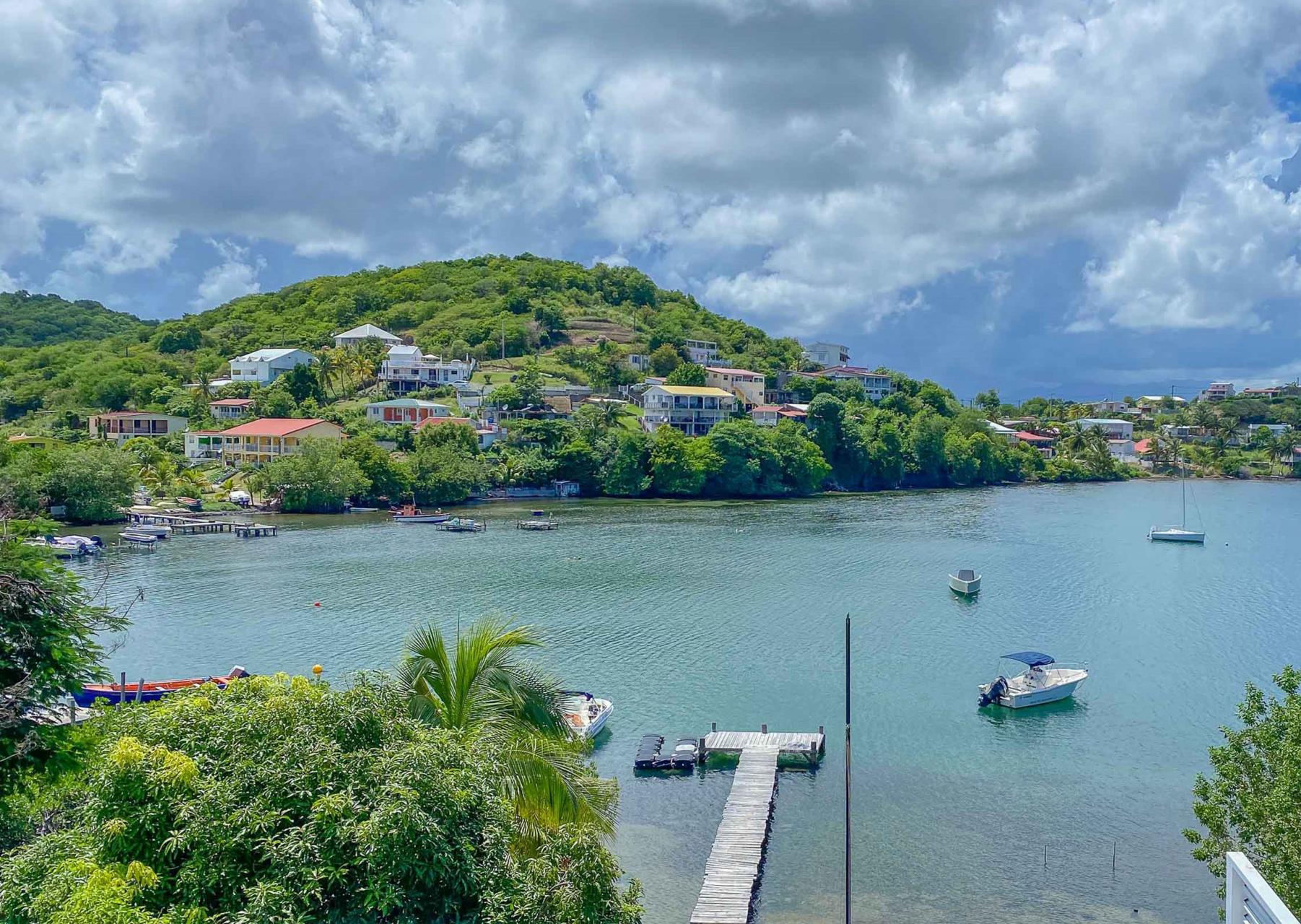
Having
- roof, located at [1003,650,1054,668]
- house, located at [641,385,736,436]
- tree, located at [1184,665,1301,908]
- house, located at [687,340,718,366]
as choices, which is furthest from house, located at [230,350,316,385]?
tree, located at [1184,665,1301,908]

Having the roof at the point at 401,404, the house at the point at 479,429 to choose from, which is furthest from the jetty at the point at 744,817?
the roof at the point at 401,404

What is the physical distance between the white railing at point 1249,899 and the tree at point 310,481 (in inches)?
2985

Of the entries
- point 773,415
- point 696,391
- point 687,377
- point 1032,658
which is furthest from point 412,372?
point 1032,658

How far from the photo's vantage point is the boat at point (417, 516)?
236ft

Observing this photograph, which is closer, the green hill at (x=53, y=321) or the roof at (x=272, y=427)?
the roof at (x=272, y=427)

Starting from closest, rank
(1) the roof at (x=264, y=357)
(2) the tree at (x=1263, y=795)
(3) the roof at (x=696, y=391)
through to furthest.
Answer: (2) the tree at (x=1263, y=795) → (3) the roof at (x=696, y=391) → (1) the roof at (x=264, y=357)

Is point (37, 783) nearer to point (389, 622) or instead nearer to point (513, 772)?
point (513, 772)

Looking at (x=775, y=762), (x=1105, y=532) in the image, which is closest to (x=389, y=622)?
(x=775, y=762)

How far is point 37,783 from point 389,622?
2740 centimetres

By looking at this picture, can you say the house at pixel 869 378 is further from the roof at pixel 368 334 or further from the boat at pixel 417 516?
the boat at pixel 417 516

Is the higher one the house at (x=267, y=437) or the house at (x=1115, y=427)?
the house at (x=1115, y=427)

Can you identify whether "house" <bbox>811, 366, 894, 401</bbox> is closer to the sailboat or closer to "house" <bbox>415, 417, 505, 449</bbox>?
"house" <bbox>415, 417, 505, 449</bbox>

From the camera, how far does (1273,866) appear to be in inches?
541

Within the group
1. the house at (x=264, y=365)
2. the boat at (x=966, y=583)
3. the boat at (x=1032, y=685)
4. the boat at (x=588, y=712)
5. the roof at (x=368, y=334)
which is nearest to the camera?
the boat at (x=588, y=712)
